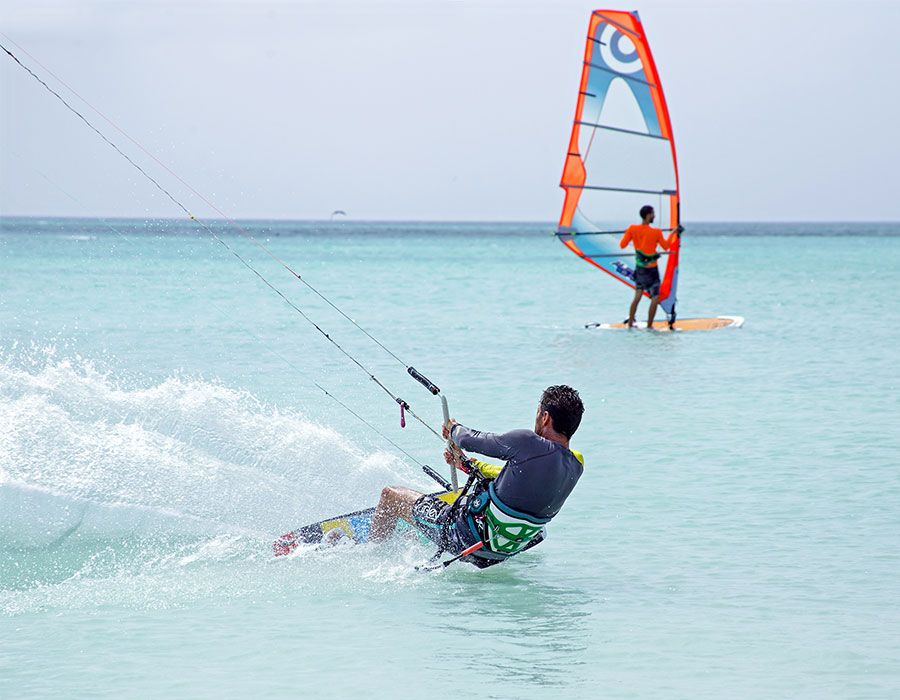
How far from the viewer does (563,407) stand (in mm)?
4320

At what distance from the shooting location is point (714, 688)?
12.6ft

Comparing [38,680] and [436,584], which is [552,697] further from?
[38,680]

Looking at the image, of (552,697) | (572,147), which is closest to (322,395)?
(552,697)

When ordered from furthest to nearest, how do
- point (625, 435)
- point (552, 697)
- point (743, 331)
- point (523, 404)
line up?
point (743, 331) < point (523, 404) < point (625, 435) < point (552, 697)

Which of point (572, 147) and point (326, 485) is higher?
point (572, 147)

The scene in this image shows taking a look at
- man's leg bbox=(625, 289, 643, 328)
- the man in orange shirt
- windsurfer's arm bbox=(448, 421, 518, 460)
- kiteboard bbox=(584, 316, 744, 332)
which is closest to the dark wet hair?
windsurfer's arm bbox=(448, 421, 518, 460)

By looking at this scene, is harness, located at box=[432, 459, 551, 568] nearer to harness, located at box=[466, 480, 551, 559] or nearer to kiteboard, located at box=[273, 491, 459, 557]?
harness, located at box=[466, 480, 551, 559]

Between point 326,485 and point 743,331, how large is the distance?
10.1 metres

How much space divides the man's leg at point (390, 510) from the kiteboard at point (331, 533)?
0.06 metres

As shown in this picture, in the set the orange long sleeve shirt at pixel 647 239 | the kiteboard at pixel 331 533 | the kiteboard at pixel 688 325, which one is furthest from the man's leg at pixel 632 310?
the kiteboard at pixel 331 533

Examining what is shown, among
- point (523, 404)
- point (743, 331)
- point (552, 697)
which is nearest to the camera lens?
point (552, 697)

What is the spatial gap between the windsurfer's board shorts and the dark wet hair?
10.5m

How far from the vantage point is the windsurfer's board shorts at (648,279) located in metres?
14.6

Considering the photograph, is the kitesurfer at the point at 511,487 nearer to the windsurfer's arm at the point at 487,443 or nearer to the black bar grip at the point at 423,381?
the windsurfer's arm at the point at 487,443
